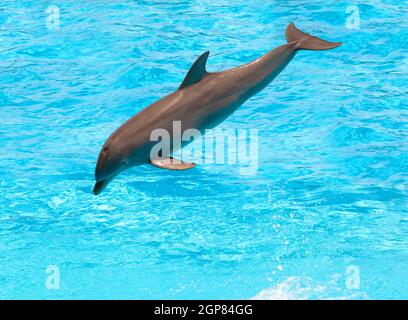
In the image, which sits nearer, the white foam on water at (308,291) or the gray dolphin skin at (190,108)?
the gray dolphin skin at (190,108)

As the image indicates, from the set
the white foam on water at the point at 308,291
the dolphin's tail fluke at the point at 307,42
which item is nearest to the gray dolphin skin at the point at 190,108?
the dolphin's tail fluke at the point at 307,42

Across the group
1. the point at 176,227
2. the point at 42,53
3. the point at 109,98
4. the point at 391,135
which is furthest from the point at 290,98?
the point at 42,53

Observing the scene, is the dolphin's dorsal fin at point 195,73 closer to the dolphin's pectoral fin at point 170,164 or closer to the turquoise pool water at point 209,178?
the dolphin's pectoral fin at point 170,164

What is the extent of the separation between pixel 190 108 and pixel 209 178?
9.32 feet

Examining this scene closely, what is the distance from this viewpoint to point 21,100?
8.76m

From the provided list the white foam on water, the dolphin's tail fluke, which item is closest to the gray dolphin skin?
the dolphin's tail fluke

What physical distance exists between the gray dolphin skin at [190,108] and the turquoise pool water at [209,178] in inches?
68.9

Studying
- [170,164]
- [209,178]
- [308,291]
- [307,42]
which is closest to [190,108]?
[170,164]

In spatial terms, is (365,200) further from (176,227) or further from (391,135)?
(176,227)

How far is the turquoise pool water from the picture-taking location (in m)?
5.96

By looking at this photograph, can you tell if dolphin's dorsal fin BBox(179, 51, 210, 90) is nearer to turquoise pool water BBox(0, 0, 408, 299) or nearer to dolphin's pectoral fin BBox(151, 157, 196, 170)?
dolphin's pectoral fin BBox(151, 157, 196, 170)

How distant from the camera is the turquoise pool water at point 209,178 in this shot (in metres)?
5.96

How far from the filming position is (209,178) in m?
7.20

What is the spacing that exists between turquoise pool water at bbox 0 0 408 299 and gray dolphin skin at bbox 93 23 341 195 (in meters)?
1.75
